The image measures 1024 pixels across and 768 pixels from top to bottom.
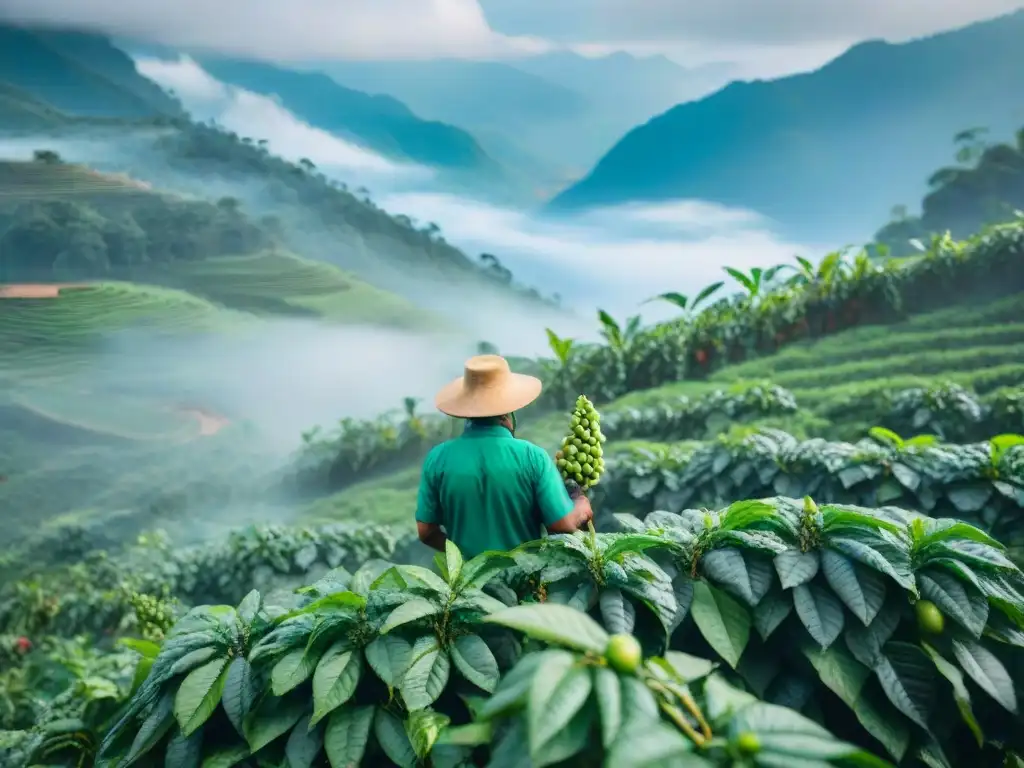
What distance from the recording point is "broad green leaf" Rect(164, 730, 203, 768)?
61.3 inches

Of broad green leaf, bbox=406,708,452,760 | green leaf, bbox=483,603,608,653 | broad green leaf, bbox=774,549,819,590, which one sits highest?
green leaf, bbox=483,603,608,653

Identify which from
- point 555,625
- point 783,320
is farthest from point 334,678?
point 783,320

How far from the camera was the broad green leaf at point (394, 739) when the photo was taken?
149 cm

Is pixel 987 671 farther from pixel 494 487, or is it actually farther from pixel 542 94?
pixel 542 94

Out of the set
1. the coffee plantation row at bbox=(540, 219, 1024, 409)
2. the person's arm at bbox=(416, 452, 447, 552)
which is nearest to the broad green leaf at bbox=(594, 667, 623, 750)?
the person's arm at bbox=(416, 452, 447, 552)

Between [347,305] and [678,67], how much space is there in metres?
3.64

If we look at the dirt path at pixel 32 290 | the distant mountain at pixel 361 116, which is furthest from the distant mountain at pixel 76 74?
the dirt path at pixel 32 290

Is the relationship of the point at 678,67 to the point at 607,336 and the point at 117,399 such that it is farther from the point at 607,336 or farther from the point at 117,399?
the point at 117,399

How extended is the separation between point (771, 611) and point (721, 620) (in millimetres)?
114

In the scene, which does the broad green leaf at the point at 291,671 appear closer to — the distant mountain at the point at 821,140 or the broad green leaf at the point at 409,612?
the broad green leaf at the point at 409,612

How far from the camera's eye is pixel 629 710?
3.01 feet

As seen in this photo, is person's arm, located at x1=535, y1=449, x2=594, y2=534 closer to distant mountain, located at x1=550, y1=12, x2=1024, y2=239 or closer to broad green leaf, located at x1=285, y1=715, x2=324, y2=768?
broad green leaf, located at x1=285, y1=715, x2=324, y2=768

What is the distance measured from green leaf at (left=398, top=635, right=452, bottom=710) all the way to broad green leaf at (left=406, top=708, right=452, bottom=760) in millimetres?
18

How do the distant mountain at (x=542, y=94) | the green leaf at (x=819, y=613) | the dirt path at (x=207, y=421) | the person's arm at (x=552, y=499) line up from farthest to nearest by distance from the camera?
1. the distant mountain at (x=542, y=94)
2. the dirt path at (x=207, y=421)
3. the person's arm at (x=552, y=499)
4. the green leaf at (x=819, y=613)
